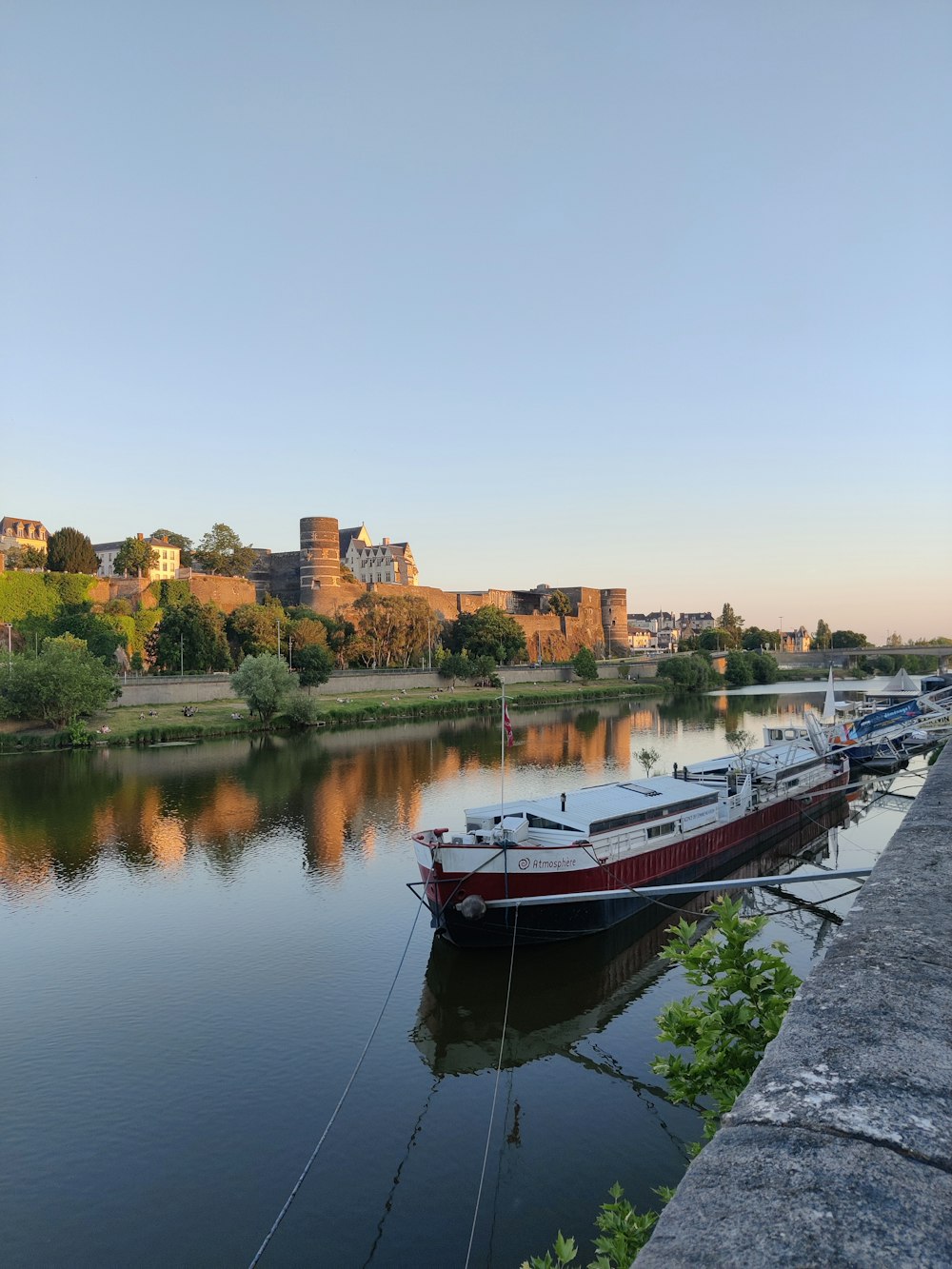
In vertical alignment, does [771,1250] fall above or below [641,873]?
above

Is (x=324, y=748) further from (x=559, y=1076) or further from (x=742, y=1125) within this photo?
(x=742, y=1125)

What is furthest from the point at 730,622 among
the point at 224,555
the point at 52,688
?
the point at 52,688

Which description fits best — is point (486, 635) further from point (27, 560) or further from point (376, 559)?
point (27, 560)

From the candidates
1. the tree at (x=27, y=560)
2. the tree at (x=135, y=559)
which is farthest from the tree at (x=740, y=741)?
the tree at (x=27, y=560)

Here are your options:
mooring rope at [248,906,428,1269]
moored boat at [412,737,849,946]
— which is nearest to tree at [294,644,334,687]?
moored boat at [412,737,849,946]

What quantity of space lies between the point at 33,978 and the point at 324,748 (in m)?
31.4

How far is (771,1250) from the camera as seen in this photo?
1885 millimetres

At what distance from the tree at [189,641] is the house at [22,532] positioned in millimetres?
43101

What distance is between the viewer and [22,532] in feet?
346

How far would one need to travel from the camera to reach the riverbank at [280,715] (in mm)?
46781

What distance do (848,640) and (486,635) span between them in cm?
9284

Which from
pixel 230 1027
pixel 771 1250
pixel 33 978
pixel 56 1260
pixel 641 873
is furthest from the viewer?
pixel 641 873

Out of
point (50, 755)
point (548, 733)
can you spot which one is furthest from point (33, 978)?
point (548, 733)

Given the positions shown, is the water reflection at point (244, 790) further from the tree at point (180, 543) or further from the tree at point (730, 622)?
the tree at point (730, 622)
